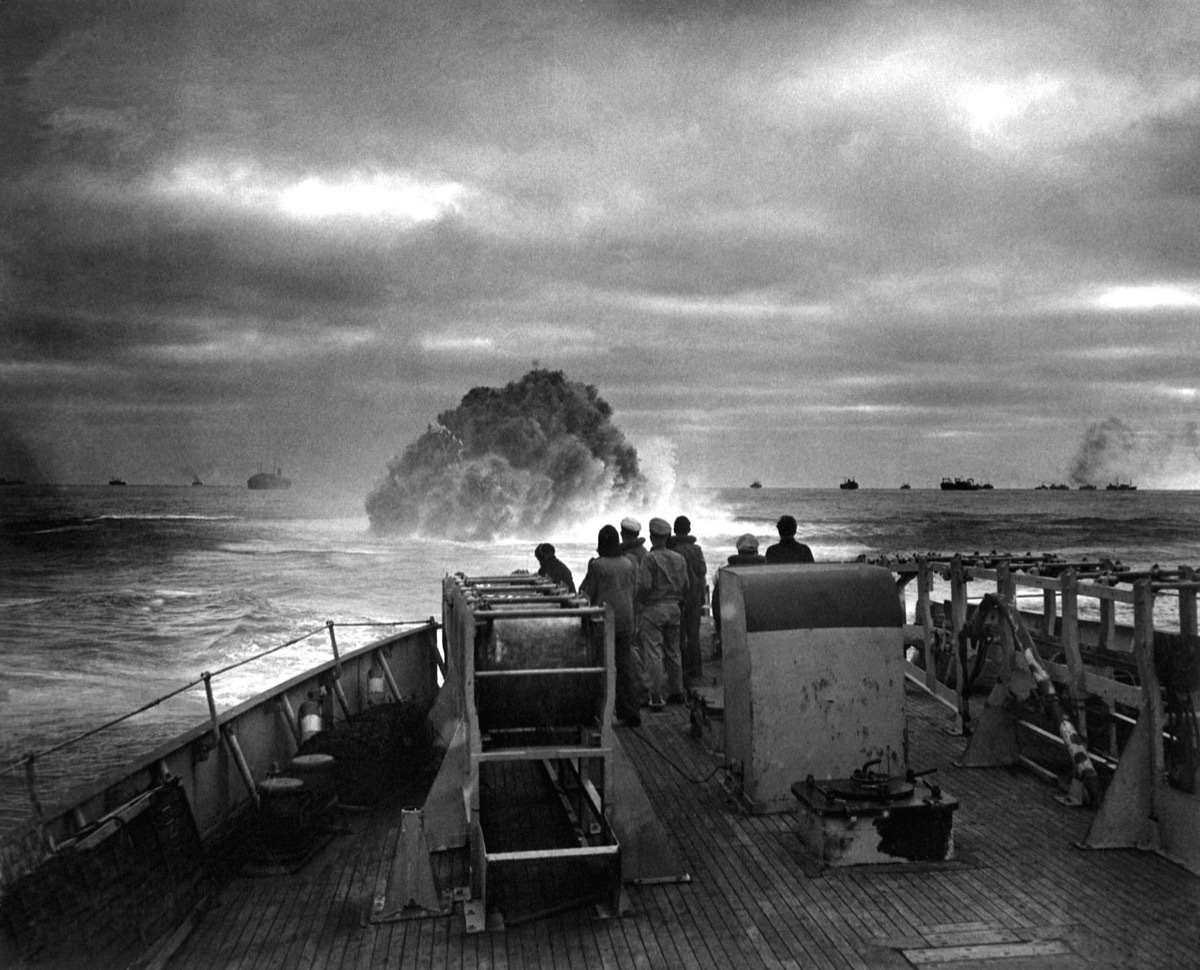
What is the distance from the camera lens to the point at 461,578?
26.5 ft

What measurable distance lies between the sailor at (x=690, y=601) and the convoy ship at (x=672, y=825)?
116 inches

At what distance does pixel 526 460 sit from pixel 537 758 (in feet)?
224

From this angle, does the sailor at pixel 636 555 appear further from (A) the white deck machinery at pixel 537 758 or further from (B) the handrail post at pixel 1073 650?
(B) the handrail post at pixel 1073 650

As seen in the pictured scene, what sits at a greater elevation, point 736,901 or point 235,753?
point 235,753

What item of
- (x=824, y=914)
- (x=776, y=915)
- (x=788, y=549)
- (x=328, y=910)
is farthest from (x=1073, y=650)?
(x=328, y=910)

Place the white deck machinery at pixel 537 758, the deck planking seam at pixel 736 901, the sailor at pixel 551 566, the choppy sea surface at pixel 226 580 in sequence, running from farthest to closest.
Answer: the choppy sea surface at pixel 226 580 < the sailor at pixel 551 566 < the white deck machinery at pixel 537 758 < the deck planking seam at pixel 736 901

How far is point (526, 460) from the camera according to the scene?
74062 mm

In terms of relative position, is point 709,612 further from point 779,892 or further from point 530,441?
point 530,441

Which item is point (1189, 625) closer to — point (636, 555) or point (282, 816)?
point (636, 555)

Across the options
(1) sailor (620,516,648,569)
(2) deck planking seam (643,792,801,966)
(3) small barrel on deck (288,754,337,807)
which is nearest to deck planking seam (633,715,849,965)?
(2) deck planking seam (643,792,801,966)

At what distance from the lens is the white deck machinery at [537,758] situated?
5797 mm

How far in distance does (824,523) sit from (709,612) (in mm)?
93103

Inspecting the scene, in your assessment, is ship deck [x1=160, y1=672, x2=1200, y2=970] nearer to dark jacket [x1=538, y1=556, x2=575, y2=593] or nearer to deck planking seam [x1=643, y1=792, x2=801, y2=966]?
deck planking seam [x1=643, y1=792, x2=801, y2=966]

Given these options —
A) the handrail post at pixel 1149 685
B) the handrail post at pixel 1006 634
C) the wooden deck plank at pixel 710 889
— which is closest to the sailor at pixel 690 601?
the handrail post at pixel 1006 634
